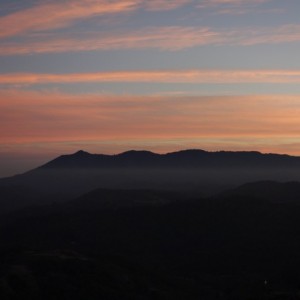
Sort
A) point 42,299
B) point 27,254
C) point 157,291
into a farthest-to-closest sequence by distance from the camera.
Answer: point 27,254 < point 157,291 < point 42,299

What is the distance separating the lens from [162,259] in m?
158

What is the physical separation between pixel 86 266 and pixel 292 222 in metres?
88.2

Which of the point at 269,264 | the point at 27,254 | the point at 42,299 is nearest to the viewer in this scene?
the point at 42,299

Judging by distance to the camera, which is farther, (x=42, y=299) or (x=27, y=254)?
(x=27, y=254)

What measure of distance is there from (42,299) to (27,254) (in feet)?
76.1

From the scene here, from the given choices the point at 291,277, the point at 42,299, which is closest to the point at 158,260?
the point at 291,277

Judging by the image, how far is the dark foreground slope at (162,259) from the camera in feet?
343

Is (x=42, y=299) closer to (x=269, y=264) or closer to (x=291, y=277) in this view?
(x=291, y=277)

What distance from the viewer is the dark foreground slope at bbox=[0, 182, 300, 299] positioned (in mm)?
104500

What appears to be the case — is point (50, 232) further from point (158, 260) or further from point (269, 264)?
point (269, 264)

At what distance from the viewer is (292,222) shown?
179000mm

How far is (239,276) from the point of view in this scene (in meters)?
132

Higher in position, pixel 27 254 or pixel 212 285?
pixel 27 254

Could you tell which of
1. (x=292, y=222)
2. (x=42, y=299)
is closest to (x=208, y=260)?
(x=292, y=222)
